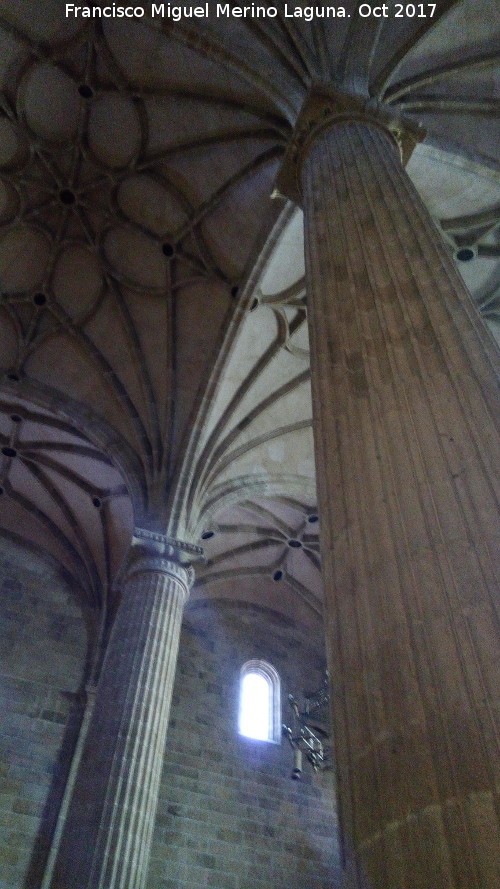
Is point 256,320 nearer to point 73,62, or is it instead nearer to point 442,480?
point 73,62

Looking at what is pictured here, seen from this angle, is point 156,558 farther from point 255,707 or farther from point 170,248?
point 255,707

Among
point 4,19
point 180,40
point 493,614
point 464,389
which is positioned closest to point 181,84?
point 180,40

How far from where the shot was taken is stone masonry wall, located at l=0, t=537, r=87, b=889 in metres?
11.0

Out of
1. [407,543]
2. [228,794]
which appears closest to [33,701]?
[228,794]

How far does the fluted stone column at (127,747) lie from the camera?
741cm

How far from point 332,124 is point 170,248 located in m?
6.41

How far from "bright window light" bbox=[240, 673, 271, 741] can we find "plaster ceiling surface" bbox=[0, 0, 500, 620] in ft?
10.6

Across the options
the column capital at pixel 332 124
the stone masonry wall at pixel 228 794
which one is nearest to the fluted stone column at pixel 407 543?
the column capital at pixel 332 124

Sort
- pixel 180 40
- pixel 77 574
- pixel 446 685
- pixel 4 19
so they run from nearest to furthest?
pixel 446 685, pixel 180 40, pixel 4 19, pixel 77 574

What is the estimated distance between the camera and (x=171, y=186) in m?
12.3

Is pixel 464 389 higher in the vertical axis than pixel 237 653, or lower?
lower

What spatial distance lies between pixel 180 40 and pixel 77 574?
1010 cm

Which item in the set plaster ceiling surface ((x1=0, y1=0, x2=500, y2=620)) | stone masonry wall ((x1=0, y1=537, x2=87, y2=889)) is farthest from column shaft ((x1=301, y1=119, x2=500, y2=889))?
stone masonry wall ((x1=0, y1=537, x2=87, y2=889))

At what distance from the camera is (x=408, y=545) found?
3.29 meters
